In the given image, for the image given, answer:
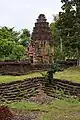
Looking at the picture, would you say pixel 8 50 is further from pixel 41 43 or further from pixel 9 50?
pixel 41 43

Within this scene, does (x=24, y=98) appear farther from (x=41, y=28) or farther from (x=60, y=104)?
(x=41, y=28)

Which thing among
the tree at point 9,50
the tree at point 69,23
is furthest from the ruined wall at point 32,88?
the tree at point 9,50

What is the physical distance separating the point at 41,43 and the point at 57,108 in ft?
→ 70.0

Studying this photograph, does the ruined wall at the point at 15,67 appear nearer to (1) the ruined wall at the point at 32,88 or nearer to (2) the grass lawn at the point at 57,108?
(1) the ruined wall at the point at 32,88

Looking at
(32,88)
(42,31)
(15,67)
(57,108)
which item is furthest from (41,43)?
(57,108)

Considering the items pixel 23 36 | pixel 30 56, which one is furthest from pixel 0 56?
pixel 23 36

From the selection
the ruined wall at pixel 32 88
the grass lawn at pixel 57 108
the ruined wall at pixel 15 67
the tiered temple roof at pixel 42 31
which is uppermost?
the tiered temple roof at pixel 42 31

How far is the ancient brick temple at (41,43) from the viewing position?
38031 mm

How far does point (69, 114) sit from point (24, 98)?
5486 millimetres

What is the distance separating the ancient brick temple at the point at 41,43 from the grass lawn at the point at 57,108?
1877cm

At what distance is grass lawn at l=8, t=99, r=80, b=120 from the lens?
588 inches

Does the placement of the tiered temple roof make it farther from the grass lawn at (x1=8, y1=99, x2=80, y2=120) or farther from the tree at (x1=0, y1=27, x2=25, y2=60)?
the grass lawn at (x1=8, y1=99, x2=80, y2=120)

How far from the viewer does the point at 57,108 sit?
17438mm

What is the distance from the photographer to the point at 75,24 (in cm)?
3061
